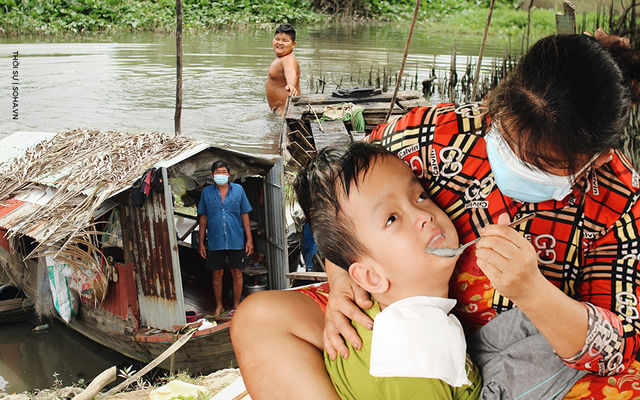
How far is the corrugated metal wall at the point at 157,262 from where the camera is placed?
15.1ft

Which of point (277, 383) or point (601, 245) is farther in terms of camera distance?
point (277, 383)

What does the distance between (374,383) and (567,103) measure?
2.99 feet

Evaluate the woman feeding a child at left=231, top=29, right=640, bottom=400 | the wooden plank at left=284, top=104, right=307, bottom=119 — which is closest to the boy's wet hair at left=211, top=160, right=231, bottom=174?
the wooden plank at left=284, top=104, right=307, bottom=119

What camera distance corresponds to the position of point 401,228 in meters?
1.53

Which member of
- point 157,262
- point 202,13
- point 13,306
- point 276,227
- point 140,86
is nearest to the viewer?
point 157,262

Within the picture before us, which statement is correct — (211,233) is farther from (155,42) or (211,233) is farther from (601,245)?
(155,42)

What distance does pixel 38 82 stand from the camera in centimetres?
1351

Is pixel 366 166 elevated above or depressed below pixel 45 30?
below

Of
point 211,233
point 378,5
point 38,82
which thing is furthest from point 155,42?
point 211,233

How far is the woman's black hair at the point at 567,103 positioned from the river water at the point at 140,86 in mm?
5400

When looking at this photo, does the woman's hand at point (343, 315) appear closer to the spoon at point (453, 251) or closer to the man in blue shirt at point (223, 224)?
the spoon at point (453, 251)

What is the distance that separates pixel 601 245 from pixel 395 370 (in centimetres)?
70

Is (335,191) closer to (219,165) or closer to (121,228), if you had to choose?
(219,165)

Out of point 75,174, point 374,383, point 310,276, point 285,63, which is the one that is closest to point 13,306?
point 75,174
